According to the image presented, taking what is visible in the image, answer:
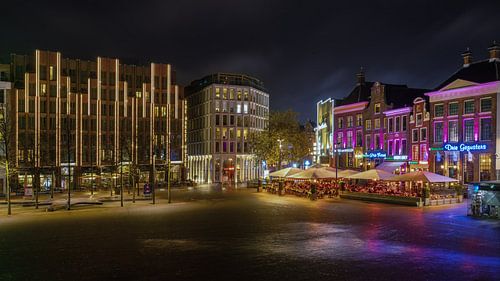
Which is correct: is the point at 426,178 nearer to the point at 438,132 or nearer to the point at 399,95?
the point at 438,132

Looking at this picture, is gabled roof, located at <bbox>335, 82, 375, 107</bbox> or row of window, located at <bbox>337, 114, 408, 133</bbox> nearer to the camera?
row of window, located at <bbox>337, 114, 408, 133</bbox>

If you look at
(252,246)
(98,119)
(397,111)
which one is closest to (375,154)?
(397,111)

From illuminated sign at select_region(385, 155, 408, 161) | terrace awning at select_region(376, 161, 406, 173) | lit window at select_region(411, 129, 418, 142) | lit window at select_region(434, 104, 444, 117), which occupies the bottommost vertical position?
terrace awning at select_region(376, 161, 406, 173)

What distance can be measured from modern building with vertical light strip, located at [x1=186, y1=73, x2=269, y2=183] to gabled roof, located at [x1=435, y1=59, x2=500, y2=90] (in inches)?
2006

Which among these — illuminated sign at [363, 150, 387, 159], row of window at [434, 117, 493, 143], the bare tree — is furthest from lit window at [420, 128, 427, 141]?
the bare tree

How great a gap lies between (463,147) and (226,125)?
61843 millimetres

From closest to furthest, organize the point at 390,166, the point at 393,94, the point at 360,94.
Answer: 1. the point at 390,166
2. the point at 393,94
3. the point at 360,94

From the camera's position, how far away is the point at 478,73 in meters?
58.4

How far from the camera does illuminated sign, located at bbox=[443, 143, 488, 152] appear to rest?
55628 mm

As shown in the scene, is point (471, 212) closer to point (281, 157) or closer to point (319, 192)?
point (319, 192)

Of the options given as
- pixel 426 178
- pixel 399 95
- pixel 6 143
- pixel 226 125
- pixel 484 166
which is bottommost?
pixel 426 178

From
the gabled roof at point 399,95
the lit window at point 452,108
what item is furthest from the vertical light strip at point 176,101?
the lit window at point 452,108

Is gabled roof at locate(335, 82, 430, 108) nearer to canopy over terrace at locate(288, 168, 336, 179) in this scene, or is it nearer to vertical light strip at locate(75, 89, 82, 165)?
canopy over terrace at locate(288, 168, 336, 179)

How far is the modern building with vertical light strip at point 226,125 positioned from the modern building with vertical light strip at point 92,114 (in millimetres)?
13158
